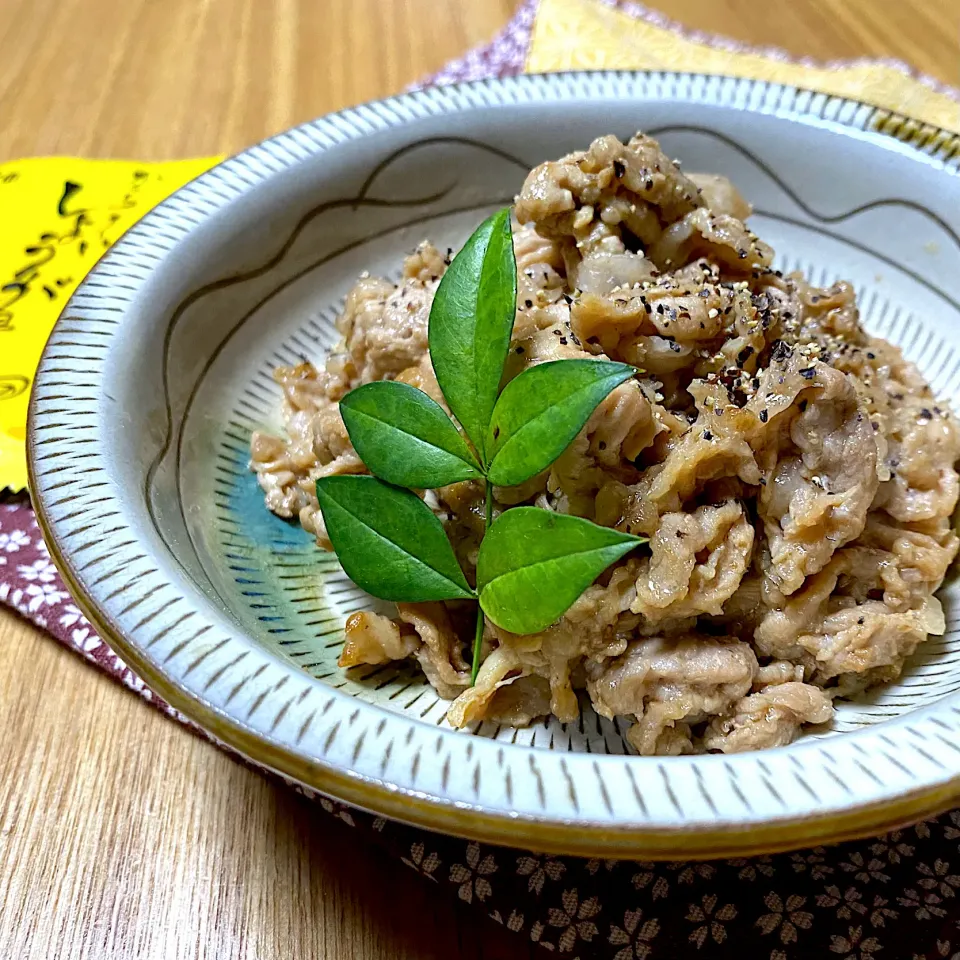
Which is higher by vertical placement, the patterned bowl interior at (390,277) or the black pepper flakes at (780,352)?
the black pepper flakes at (780,352)

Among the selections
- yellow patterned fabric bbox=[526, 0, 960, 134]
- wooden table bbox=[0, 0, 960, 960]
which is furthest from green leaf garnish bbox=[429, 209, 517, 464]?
yellow patterned fabric bbox=[526, 0, 960, 134]

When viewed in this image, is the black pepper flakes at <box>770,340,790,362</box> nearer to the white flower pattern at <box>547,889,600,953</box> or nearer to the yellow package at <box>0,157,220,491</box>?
the white flower pattern at <box>547,889,600,953</box>

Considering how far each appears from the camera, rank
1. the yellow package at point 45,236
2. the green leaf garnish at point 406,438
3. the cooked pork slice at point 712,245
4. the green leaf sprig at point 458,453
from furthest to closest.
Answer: the yellow package at point 45,236, the cooked pork slice at point 712,245, the green leaf garnish at point 406,438, the green leaf sprig at point 458,453

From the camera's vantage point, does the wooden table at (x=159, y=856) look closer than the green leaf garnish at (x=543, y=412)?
No

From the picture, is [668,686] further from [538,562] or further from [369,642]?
[369,642]

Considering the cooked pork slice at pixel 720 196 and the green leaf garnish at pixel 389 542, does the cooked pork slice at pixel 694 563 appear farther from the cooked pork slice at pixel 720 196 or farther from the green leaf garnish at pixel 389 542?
the cooked pork slice at pixel 720 196

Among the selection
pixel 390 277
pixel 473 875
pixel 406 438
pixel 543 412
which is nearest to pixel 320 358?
pixel 390 277

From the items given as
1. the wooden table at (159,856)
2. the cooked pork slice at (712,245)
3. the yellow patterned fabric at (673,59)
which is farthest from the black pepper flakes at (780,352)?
the yellow patterned fabric at (673,59)
